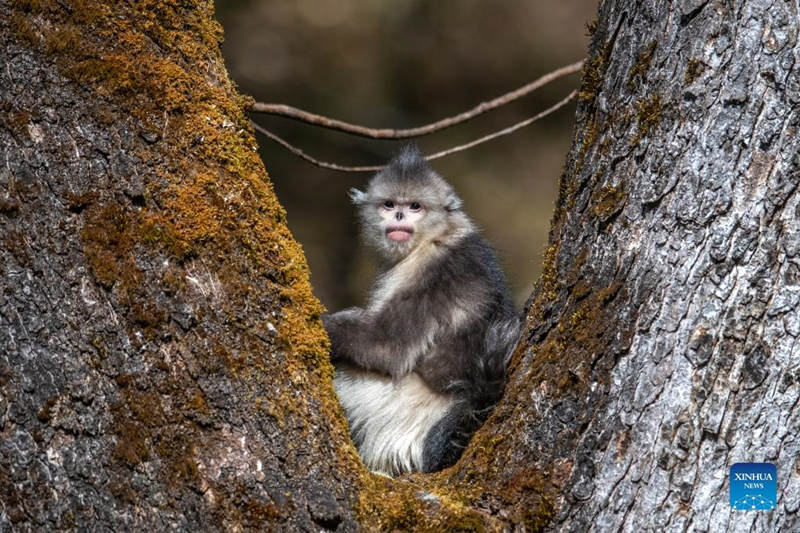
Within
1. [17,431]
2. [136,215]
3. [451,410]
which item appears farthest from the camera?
[451,410]

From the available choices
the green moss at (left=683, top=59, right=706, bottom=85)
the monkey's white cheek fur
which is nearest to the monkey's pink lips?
the monkey's white cheek fur

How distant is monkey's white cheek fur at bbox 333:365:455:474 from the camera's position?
4.64 m

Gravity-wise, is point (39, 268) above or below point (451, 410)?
above

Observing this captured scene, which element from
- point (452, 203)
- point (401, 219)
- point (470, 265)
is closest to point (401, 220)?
point (401, 219)

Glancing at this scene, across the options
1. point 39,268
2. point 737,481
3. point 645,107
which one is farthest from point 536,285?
point 39,268

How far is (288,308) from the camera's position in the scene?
2.67m

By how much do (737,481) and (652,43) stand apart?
1.28 meters

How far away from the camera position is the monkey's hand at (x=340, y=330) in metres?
4.67

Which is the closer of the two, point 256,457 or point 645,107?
point 256,457

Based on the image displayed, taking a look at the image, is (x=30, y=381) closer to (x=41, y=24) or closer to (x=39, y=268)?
(x=39, y=268)

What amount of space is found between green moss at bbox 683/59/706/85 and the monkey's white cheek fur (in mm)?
2285

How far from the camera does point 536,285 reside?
319 cm

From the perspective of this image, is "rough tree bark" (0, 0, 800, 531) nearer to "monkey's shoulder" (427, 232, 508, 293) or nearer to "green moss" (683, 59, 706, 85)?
"green moss" (683, 59, 706, 85)

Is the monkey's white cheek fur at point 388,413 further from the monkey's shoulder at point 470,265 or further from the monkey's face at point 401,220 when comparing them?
the monkey's face at point 401,220
